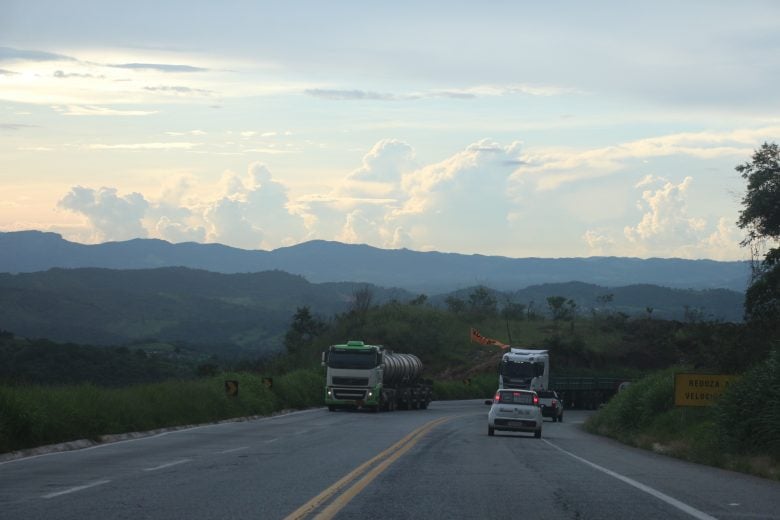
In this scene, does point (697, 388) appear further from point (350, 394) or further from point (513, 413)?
point (350, 394)

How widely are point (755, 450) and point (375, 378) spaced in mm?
29575

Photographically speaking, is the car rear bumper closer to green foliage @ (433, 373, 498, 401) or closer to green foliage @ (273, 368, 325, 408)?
green foliage @ (273, 368, 325, 408)

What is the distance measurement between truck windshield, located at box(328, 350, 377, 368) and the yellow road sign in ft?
82.9

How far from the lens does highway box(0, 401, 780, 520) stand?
11.6 m

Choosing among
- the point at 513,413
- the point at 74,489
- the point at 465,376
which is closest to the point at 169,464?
the point at 74,489

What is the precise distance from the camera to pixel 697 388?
84.1ft

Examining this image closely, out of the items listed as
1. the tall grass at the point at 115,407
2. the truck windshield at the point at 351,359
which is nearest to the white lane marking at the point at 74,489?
the tall grass at the point at 115,407

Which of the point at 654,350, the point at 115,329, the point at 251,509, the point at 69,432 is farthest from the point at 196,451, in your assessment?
the point at 115,329

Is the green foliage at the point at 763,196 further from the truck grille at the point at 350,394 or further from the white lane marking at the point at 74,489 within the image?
the white lane marking at the point at 74,489

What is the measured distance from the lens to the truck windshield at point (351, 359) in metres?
49.4

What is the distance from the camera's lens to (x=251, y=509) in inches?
455

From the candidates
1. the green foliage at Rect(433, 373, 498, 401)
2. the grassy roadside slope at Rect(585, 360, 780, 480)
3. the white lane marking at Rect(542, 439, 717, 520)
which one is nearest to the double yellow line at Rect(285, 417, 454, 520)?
the white lane marking at Rect(542, 439, 717, 520)

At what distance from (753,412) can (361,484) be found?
36.5ft

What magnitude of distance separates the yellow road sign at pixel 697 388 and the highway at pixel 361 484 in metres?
2.44
